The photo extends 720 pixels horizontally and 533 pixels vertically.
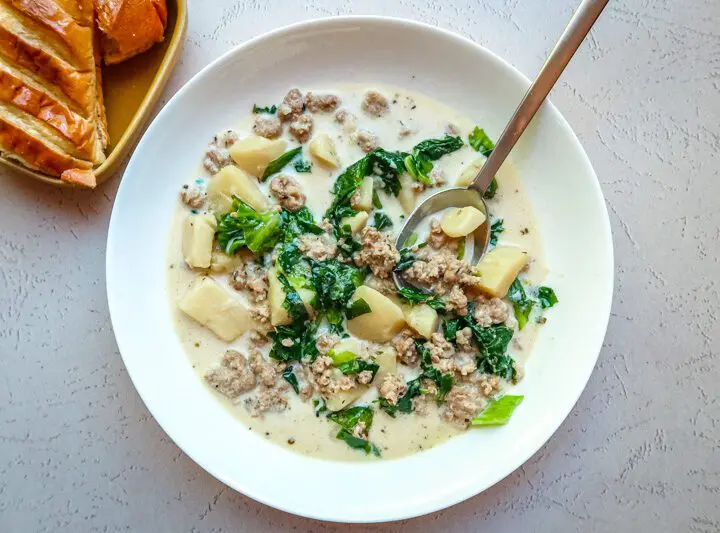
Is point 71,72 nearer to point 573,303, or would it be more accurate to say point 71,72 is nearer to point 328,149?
point 328,149

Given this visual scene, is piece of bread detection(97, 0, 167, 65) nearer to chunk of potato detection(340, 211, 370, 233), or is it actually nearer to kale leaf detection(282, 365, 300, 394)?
chunk of potato detection(340, 211, 370, 233)

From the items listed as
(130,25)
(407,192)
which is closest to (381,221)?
(407,192)

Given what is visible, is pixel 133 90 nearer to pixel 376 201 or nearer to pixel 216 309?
pixel 216 309

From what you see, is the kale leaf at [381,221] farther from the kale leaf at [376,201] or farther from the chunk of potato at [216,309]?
the chunk of potato at [216,309]

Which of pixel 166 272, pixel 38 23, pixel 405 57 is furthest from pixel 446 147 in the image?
pixel 38 23

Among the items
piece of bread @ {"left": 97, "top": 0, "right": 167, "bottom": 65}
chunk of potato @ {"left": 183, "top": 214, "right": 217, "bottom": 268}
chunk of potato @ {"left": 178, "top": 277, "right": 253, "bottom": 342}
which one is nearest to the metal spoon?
chunk of potato @ {"left": 178, "top": 277, "right": 253, "bottom": 342}

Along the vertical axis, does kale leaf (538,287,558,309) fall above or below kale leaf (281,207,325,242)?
above
